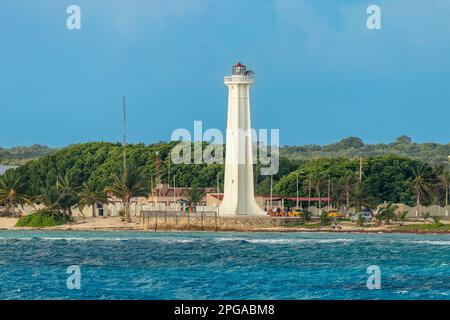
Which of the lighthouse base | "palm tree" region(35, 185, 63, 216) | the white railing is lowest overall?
the lighthouse base

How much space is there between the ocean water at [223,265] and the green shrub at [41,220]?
37.9ft

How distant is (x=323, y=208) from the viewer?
118500 millimetres

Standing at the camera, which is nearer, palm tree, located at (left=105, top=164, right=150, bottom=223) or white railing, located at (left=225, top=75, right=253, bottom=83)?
white railing, located at (left=225, top=75, right=253, bottom=83)

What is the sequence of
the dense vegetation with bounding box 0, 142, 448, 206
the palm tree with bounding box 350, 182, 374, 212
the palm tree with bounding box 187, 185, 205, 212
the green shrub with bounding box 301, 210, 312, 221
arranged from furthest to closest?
the dense vegetation with bounding box 0, 142, 448, 206 → the palm tree with bounding box 187, 185, 205, 212 → the palm tree with bounding box 350, 182, 374, 212 → the green shrub with bounding box 301, 210, 312, 221

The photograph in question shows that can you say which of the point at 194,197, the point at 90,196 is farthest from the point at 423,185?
the point at 90,196

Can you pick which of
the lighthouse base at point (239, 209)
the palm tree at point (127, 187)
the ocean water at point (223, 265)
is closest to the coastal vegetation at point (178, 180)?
the palm tree at point (127, 187)

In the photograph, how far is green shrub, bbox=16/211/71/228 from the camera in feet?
340

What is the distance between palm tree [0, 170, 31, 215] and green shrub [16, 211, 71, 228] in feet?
15.4

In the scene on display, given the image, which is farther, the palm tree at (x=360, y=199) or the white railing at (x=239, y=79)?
the palm tree at (x=360, y=199)

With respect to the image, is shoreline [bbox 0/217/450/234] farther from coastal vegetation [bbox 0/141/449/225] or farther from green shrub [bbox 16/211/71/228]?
coastal vegetation [bbox 0/141/449/225]

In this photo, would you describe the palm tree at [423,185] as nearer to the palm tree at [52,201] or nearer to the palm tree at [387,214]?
the palm tree at [387,214]

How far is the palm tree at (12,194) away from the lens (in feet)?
357

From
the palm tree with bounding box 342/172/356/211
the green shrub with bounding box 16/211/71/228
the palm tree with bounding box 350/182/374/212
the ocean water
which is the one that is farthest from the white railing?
the palm tree with bounding box 342/172/356/211
